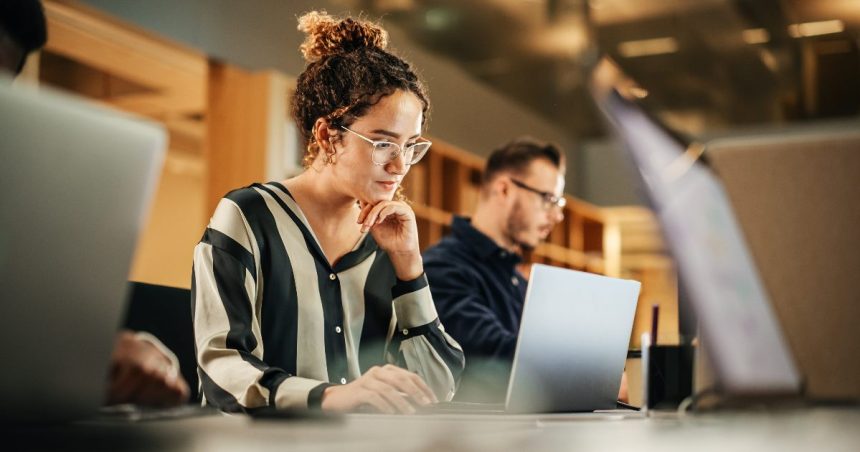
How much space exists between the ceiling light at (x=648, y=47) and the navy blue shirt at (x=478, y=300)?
3871 millimetres

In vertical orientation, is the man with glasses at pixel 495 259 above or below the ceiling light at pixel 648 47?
below

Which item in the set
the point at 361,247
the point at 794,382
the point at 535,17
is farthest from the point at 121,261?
the point at 535,17

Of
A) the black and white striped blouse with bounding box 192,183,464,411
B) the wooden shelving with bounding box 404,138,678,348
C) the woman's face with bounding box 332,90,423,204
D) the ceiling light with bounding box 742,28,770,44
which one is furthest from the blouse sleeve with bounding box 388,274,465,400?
the ceiling light with bounding box 742,28,770,44

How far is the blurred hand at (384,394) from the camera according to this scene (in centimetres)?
121

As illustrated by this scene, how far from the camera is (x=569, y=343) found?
145 cm

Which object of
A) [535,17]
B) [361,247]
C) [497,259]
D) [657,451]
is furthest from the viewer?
[535,17]

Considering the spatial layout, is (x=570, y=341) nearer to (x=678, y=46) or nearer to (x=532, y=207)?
(x=532, y=207)

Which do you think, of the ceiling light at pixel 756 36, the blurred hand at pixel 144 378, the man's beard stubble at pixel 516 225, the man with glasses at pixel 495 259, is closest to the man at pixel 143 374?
the blurred hand at pixel 144 378

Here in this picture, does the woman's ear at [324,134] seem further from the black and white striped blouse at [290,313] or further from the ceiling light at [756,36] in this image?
the ceiling light at [756,36]

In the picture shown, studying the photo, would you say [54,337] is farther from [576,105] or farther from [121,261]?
[576,105]

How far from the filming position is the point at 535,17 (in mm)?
5891

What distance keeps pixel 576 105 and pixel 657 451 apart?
7.26 m

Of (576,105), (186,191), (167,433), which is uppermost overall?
(576,105)

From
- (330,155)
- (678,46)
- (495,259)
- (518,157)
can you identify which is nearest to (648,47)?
(678,46)
